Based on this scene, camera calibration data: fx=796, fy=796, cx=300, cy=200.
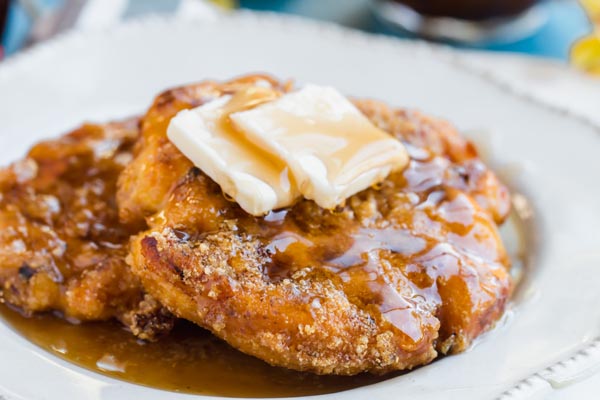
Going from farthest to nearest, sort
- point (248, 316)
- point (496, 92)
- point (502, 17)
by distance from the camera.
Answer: point (502, 17) < point (496, 92) < point (248, 316)

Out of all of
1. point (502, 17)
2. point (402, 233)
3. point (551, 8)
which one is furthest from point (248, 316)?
point (551, 8)

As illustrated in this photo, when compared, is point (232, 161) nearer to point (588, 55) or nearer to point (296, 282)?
point (296, 282)

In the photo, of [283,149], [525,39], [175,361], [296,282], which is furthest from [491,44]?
[175,361]

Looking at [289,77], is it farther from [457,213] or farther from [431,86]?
[457,213]

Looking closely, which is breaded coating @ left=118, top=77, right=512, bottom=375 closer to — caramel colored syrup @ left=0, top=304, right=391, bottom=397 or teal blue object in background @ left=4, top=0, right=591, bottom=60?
caramel colored syrup @ left=0, top=304, right=391, bottom=397

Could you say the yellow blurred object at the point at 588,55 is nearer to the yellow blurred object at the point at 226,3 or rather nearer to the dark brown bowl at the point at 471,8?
the dark brown bowl at the point at 471,8
